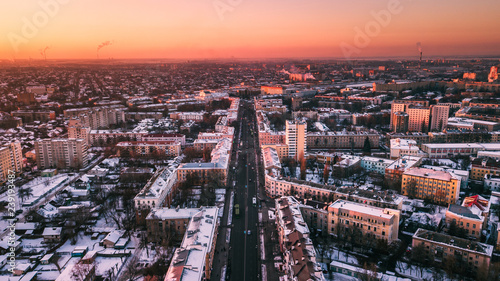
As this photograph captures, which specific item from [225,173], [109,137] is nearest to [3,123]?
[109,137]

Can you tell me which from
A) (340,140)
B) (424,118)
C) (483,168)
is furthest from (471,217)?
(424,118)

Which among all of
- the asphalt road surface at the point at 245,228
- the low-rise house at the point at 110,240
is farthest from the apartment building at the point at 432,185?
the low-rise house at the point at 110,240

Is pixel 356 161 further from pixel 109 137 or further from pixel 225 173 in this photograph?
pixel 109 137

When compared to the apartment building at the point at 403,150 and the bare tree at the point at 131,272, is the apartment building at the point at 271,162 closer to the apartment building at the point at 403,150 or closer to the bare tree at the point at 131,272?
the apartment building at the point at 403,150

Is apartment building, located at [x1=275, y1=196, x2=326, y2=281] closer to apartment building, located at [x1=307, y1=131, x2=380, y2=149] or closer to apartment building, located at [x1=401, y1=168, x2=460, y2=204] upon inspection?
apartment building, located at [x1=401, y1=168, x2=460, y2=204]

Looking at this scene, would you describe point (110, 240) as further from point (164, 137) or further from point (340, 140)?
point (340, 140)

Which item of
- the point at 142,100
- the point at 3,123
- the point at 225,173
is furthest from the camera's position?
the point at 142,100

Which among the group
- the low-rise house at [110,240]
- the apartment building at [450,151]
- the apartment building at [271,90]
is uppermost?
the apartment building at [271,90]
